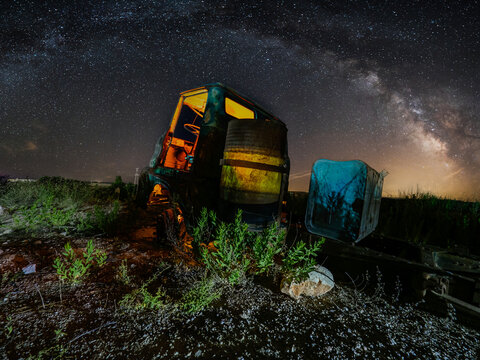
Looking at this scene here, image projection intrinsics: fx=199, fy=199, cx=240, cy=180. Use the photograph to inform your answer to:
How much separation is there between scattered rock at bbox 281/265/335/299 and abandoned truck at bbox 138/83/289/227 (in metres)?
1.05

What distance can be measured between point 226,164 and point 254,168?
0.48 meters

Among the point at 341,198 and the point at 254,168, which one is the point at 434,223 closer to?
the point at 341,198

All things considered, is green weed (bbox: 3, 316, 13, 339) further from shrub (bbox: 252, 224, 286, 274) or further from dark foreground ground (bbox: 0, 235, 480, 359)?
shrub (bbox: 252, 224, 286, 274)

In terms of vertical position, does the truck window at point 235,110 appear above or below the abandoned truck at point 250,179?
above

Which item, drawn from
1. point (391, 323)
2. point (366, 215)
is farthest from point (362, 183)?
point (391, 323)

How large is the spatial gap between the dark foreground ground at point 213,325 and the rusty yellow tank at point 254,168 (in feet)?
3.63

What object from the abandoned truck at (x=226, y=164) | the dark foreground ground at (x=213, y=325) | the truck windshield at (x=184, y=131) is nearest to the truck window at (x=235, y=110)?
the abandoned truck at (x=226, y=164)

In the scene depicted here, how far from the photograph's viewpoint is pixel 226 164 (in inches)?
127

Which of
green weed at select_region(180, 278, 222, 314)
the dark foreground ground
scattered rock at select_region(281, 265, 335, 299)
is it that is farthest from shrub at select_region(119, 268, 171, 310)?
scattered rock at select_region(281, 265, 335, 299)

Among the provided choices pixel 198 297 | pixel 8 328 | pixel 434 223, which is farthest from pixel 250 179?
pixel 434 223

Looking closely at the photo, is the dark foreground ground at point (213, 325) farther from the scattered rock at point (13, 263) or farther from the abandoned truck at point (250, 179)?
the abandoned truck at point (250, 179)

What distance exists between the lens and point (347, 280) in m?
2.61

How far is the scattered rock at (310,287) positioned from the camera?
2117 mm

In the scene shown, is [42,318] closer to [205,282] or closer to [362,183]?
[205,282]
